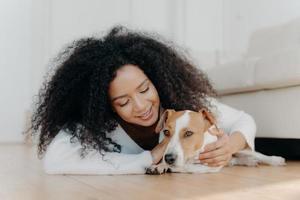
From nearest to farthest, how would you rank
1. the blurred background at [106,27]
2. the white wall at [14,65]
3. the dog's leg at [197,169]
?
the dog's leg at [197,169]
the blurred background at [106,27]
the white wall at [14,65]

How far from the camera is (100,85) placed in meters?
1.67

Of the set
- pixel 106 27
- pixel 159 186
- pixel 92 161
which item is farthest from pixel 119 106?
pixel 106 27

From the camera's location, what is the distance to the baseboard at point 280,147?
2090 millimetres

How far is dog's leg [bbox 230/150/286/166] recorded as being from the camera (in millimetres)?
1953

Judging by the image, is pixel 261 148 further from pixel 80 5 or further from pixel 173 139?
pixel 80 5

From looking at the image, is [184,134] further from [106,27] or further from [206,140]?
[106,27]

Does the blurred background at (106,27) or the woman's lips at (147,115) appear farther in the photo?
the blurred background at (106,27)

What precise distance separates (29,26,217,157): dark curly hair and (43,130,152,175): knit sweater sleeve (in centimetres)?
3

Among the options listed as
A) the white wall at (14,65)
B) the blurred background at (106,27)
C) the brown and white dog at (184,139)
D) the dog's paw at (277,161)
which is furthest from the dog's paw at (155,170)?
the white wall at (14,65)

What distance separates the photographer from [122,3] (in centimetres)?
493

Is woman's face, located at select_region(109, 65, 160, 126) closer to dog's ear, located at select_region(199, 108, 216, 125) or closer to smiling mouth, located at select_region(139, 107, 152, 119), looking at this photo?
smiling mouth, located at select_region(139, 107, 152, 119)

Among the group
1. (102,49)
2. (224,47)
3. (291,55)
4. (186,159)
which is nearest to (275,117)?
(291,55)

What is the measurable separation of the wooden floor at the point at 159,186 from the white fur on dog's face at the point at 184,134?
0.08 meters

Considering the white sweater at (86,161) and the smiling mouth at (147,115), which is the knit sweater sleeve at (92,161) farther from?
the smiling mouth at (147,115)
